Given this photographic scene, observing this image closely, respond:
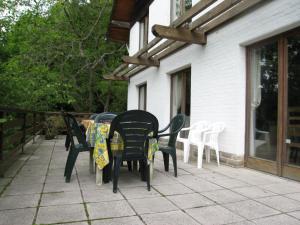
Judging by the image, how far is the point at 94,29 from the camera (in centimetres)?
1280

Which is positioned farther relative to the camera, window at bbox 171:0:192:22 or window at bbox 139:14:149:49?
window at bbox 139:14:149:49

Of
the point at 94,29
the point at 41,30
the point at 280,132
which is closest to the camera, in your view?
the point at 280,132

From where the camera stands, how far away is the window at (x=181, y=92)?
6051mm

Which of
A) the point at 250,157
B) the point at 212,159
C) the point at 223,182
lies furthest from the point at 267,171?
the point at 212,159

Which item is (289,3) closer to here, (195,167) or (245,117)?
(245,117)

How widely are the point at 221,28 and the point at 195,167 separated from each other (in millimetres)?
2428

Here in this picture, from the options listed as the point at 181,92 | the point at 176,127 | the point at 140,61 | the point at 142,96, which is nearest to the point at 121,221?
the point at 176,127

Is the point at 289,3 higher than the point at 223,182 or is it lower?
higher

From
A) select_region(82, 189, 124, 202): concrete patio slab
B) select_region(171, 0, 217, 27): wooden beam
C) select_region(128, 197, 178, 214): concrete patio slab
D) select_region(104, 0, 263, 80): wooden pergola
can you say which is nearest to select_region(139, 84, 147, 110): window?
select_region(104, 0, 263, 80): wooden pergola

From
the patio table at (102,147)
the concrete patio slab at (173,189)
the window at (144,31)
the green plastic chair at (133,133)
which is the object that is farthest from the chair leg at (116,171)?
the window at (144,31)

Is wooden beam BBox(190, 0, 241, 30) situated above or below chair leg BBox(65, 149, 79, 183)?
above

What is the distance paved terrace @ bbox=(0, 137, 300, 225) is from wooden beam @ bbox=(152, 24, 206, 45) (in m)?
2.36

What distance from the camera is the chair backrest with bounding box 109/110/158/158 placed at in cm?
267

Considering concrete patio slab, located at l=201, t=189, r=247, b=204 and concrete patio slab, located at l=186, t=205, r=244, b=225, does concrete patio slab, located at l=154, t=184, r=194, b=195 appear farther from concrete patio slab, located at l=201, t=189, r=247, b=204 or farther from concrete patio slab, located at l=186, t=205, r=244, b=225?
concrete patio slab, located at l=186, t=205, r=244, b=225
